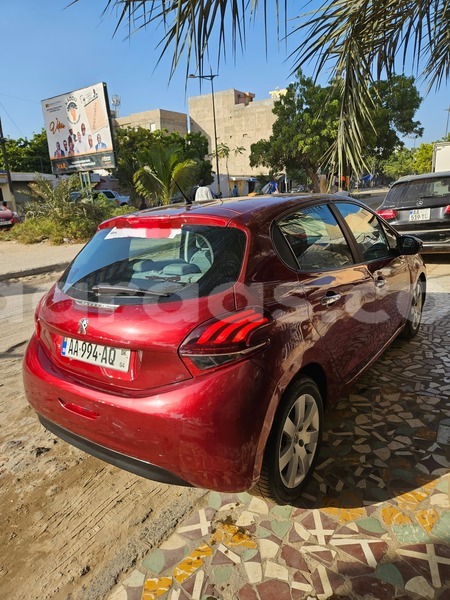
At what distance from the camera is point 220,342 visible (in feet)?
6.00

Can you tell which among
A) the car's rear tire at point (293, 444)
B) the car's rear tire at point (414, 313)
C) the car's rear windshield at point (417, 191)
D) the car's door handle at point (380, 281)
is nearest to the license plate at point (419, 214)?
the car's rear windshield at point (417, 191)

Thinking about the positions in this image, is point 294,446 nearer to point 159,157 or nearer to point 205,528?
point 205,528

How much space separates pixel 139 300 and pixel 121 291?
0.16 metres

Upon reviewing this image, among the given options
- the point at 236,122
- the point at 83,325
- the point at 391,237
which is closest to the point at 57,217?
the point at 391,237

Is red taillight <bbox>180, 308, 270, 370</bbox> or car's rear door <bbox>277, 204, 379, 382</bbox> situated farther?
car's rear door <bbox>277, 204, 379, 382</bbox>

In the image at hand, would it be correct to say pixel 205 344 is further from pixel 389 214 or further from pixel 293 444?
pixel 389 214

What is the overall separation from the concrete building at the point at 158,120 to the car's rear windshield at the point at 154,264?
65.5m

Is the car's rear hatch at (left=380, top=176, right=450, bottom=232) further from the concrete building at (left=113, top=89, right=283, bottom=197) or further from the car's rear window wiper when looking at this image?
the concrete building at (left=113, top=89, right=283, bottom=197)

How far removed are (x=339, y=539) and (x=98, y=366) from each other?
1389 mm

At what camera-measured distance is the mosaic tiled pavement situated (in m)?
1.79

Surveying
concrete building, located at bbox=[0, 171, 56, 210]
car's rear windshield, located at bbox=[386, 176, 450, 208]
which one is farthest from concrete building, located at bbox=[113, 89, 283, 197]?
car's rear windshield, located at bbox=[386, 176, 450, 208]

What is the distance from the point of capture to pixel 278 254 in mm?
2285

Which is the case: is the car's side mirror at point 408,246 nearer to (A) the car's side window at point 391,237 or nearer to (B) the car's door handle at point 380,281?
(A) the car's side window at point 391,237

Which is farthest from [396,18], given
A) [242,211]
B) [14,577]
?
[14,577]
